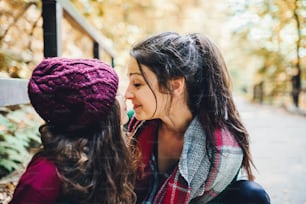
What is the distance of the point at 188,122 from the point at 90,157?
38 cm

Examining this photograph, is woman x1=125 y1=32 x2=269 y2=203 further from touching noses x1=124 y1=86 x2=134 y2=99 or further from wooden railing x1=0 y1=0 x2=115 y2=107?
wooden railing x1=0 y1=0 x2=115 y2=107

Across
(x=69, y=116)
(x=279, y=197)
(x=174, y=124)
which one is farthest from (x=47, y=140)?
(x=279, y=197)

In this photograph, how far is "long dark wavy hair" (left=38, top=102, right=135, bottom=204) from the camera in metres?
0.53

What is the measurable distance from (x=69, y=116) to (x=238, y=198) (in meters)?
0.49

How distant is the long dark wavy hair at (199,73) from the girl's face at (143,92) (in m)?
0.01

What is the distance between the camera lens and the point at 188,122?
86 cm

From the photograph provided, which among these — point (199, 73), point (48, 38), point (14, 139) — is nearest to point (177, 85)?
point (199, 73)

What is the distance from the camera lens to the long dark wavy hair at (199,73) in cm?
74

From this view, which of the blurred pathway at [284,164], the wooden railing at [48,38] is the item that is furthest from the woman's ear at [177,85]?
the blurred pathway at [284,164]

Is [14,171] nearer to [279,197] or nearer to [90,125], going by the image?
[90,125]

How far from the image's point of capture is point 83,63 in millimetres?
560

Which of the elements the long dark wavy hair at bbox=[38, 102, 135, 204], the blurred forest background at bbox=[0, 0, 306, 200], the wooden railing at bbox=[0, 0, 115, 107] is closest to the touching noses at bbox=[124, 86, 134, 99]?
the long dark wavy hair at bbox=[38, 102, 135, 204]

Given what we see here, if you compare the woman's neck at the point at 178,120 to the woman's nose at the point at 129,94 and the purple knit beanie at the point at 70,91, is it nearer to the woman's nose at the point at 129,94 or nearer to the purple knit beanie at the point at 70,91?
the woman's nose at the point at 129,94

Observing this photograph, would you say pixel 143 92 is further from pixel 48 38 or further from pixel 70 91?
pixel 48 38
